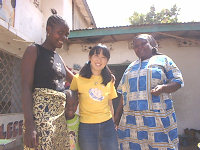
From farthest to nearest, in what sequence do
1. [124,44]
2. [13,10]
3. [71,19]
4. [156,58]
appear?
1. [71,19]
2. [124,44]
3. [13,10]
4. [156,58]

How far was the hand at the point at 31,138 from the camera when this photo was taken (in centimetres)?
127

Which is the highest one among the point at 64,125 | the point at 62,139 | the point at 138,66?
the point at 138,66

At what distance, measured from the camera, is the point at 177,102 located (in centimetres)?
489

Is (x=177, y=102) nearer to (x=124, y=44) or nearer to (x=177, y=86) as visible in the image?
(x=124, y=44)

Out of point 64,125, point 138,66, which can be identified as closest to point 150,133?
point 138,66

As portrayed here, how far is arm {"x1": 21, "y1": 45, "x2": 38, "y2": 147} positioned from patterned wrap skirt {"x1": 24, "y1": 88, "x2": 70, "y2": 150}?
0.15ft

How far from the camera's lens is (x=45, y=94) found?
141 centimetres

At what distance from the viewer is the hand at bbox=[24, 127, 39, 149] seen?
1.27m

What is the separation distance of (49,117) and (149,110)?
1002mm

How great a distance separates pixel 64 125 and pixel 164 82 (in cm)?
108

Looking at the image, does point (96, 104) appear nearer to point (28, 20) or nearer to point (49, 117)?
point (49, 117)

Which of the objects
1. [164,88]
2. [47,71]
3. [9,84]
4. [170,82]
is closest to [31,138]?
[47,71]

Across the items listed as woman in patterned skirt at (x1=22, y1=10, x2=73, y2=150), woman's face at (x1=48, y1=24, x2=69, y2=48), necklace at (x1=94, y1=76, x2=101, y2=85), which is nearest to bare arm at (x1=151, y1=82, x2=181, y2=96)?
necklace at (x1=94, y1=76, x2=101, y2=85)

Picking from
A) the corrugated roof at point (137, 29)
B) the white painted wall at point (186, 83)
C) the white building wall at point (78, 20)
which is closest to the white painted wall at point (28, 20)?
the corrugated roof at point (137, 29)
